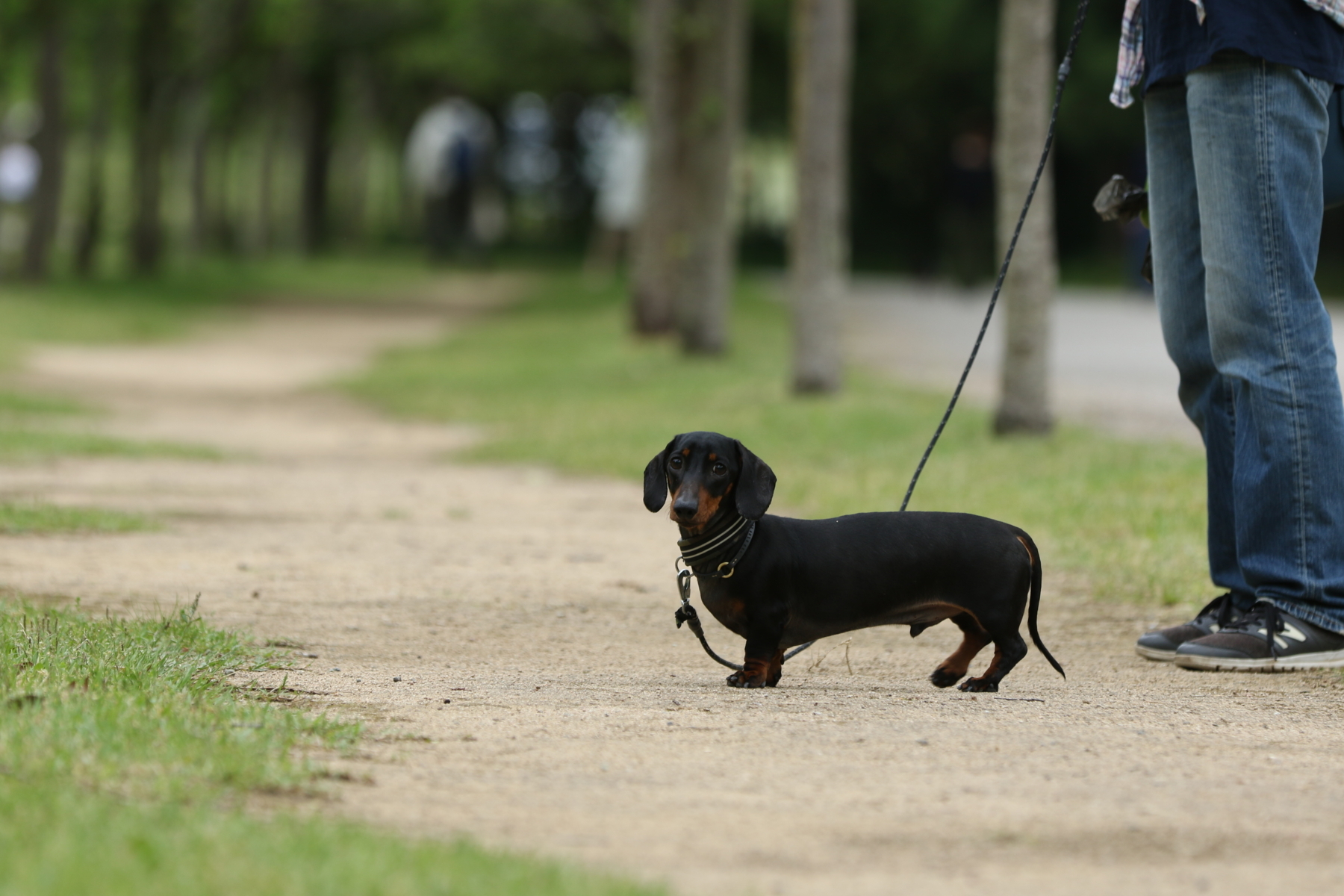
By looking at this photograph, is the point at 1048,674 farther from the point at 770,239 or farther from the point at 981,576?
the point at 770,239

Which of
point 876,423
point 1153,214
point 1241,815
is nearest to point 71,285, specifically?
point 876,423

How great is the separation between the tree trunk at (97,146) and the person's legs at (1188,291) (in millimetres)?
23826

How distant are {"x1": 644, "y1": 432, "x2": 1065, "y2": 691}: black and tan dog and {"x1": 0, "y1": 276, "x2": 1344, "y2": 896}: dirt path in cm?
16

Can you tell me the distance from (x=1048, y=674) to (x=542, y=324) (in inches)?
671

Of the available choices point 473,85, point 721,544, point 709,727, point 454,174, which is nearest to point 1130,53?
point 721,544

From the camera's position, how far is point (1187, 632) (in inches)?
182

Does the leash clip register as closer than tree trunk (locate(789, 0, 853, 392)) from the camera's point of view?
Yes

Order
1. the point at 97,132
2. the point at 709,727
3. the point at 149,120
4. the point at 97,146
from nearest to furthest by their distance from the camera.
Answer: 1. the point at 709,727
2. the point at 149,120
3. the point at 97,146
4. the point at 97,132

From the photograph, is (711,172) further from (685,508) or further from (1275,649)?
(685,508)

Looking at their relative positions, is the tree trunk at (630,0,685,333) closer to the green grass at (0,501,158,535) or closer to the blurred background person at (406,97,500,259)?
the green grass at (0,501,158,535)

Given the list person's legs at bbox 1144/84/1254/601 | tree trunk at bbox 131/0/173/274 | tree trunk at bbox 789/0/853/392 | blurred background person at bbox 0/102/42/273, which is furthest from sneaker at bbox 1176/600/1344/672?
blurred background person at bbox 0/102/42/273

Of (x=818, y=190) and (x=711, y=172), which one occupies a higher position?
(x=711, y=172)

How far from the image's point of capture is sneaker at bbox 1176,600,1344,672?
4340 mm

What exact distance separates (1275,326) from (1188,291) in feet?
1.16
